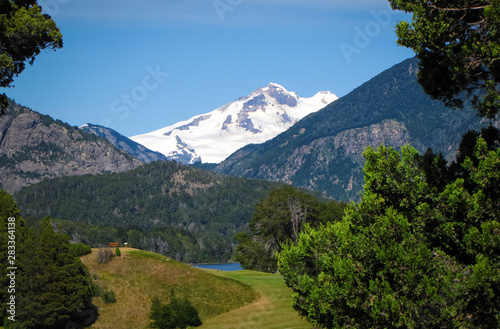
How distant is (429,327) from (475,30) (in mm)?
9873

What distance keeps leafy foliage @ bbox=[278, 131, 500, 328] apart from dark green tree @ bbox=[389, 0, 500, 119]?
177 cm

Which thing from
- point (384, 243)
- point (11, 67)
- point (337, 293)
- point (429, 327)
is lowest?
point (429, 327)

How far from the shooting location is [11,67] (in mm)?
19984

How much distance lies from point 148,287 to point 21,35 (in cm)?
4309

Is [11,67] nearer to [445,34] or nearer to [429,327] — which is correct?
[445,34]

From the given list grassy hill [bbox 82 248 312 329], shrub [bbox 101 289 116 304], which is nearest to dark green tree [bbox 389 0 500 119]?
grassy hill [bbox 82 248 312 329]

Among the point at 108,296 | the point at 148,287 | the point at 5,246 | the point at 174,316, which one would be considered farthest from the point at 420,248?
the point at 148,287

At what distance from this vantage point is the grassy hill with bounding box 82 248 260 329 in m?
53.9

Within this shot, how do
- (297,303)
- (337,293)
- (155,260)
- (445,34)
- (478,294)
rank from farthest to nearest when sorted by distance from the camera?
(155,260), (297,303), (337,293), (445,34), (478,294)

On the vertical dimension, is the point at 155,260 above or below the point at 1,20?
below

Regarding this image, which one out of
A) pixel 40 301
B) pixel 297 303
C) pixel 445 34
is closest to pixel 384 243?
pixel 445 34

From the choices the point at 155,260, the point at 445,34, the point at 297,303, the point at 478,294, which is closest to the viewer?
the point at 478,294

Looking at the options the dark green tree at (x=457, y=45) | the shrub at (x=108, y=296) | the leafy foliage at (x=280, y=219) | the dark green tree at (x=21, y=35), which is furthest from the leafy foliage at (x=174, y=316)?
the leafy foliage at (x=280, y=219)

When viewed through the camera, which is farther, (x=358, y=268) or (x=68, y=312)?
(x=68, y=312)
